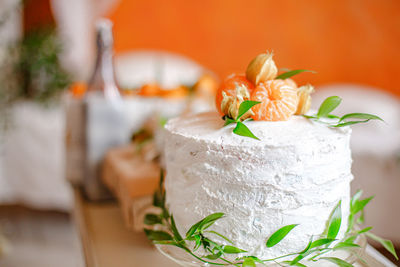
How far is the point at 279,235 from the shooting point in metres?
0.63

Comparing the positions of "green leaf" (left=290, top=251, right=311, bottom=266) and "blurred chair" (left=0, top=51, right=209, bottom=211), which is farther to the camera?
"blurred chair" (left=0, top=51, right=209, bottom=211)

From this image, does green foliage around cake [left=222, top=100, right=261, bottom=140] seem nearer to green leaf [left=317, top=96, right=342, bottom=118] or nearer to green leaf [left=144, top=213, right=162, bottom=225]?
green leaf [left=317, top=96, right=342, bottom=118]

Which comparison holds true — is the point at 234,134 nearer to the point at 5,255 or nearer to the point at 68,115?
the point at 68,115

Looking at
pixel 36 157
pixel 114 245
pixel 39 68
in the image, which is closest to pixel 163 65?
pixel 39 68

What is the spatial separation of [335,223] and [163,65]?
8.33ft

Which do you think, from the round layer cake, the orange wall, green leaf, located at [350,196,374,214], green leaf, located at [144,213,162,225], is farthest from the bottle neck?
the orange wall

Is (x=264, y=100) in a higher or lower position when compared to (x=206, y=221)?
higher

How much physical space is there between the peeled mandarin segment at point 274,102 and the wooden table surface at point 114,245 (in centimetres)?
29

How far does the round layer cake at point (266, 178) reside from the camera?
624 millimetres

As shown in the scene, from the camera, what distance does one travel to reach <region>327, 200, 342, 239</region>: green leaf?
66cm

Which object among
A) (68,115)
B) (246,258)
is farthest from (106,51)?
(246,258)

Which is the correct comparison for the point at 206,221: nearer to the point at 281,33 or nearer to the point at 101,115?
the point at 101,115

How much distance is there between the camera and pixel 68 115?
132 cm

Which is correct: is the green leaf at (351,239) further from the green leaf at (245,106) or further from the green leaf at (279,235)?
the green leaf at (245,106)
